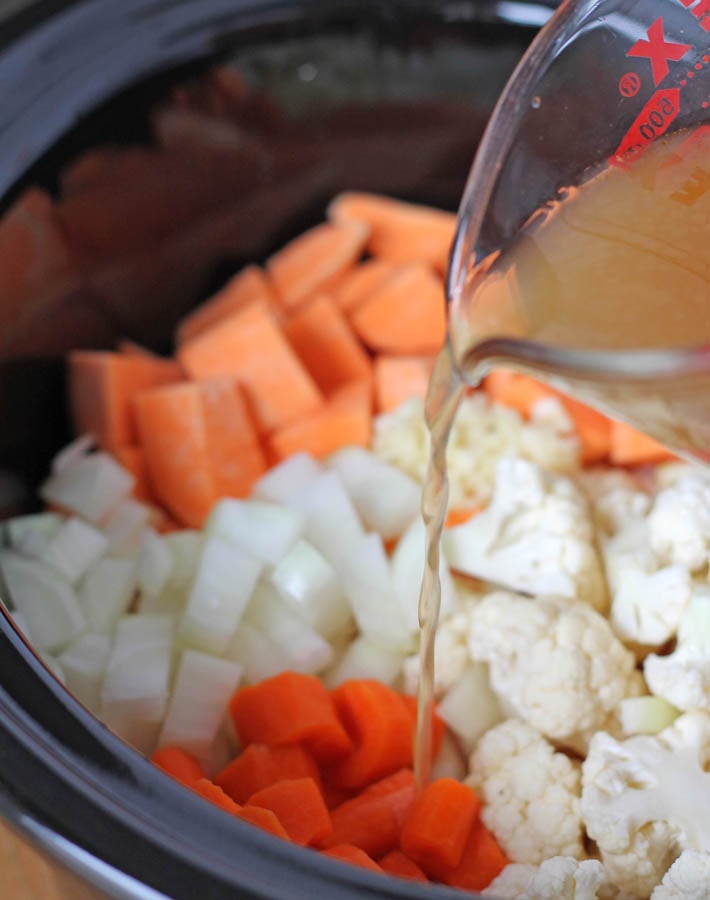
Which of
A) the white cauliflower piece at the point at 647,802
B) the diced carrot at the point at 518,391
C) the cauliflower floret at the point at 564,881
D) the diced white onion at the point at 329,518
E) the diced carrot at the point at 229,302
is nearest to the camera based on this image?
the cauliflower floret at the point at 564,881

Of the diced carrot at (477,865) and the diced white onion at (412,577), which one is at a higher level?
the diced white onion at (412,577)

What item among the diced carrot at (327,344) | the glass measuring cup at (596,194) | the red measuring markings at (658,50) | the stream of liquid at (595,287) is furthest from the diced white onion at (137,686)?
the red measuring markings at (658,50)

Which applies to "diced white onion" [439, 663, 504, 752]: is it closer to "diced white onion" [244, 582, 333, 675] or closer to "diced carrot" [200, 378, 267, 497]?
"diced white onion" [244, 582, 333, 675]

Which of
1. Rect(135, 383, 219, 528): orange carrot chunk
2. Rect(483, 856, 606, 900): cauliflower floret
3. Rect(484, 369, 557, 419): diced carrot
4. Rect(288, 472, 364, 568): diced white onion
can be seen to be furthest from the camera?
Rect(484, 369, 557, 419): diced carrot

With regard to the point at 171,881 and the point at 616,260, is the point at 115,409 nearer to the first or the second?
the point at 616,260

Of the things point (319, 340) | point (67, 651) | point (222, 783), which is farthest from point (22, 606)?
point (319, 340)

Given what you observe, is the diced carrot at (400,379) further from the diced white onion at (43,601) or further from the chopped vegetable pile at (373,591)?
the diced white onion at (43,601)

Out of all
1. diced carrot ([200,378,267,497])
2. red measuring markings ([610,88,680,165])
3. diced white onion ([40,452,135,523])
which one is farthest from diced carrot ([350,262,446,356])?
red measuring markings ([610,88,680,165])

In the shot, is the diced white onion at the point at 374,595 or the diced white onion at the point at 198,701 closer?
the diced white onion at the point at 198,701
